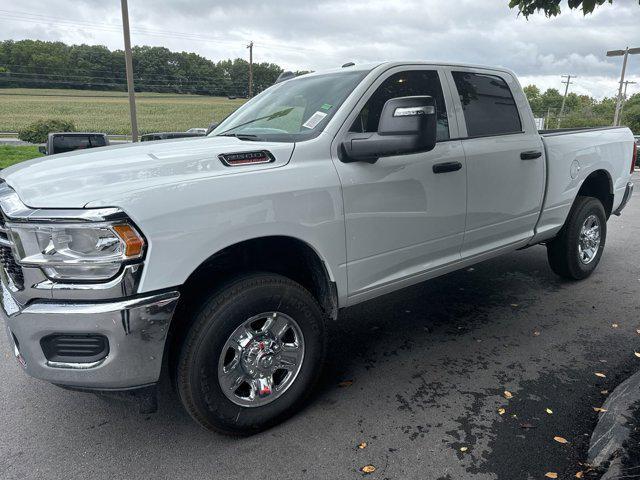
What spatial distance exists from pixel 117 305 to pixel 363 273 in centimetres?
143

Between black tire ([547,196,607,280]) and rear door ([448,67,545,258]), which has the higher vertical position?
rear door ([448,67,545,258])

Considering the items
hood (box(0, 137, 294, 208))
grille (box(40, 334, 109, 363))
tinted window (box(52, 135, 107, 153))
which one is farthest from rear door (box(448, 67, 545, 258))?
tinted window (box(52, 135, 107, 153))

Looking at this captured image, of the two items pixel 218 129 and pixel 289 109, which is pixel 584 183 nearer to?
pixel 289 109

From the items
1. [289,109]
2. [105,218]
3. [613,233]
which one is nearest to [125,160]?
[105,218]

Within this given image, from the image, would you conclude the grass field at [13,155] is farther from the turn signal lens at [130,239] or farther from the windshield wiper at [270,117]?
the turn signal lens at [130,239]

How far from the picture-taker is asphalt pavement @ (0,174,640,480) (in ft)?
7.71

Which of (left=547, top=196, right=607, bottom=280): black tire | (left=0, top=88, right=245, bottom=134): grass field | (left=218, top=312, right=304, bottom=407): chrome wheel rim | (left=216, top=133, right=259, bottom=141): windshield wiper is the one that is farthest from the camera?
(left=0, top=88, right=245, bottom=134): grass field

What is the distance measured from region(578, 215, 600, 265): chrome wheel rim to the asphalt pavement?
0.83 metres

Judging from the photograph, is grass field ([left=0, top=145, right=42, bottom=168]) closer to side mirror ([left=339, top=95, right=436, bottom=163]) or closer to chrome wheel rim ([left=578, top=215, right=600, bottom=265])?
side mirror ([left=339, top=95, right=436, bottom=163])

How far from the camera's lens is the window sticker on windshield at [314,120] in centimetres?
284

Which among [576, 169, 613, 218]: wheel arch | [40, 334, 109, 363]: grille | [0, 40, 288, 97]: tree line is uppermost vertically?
[0, 40, 288, 97]: tree line

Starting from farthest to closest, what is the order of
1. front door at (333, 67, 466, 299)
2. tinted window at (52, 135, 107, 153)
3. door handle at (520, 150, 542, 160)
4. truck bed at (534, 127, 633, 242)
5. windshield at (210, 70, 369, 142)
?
tinted window at (52, 135, 107, 153) < truck bed at (534, 127, 633, 242) < door handle at (520, 150, 542, 160) < windshield at (210, 70, 369, 142) < front door at (333, 67, 466, 299)

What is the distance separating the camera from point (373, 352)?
3553 millimetres

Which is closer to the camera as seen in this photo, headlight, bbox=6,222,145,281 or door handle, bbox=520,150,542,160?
headlight, bbox=6,222,145,281
